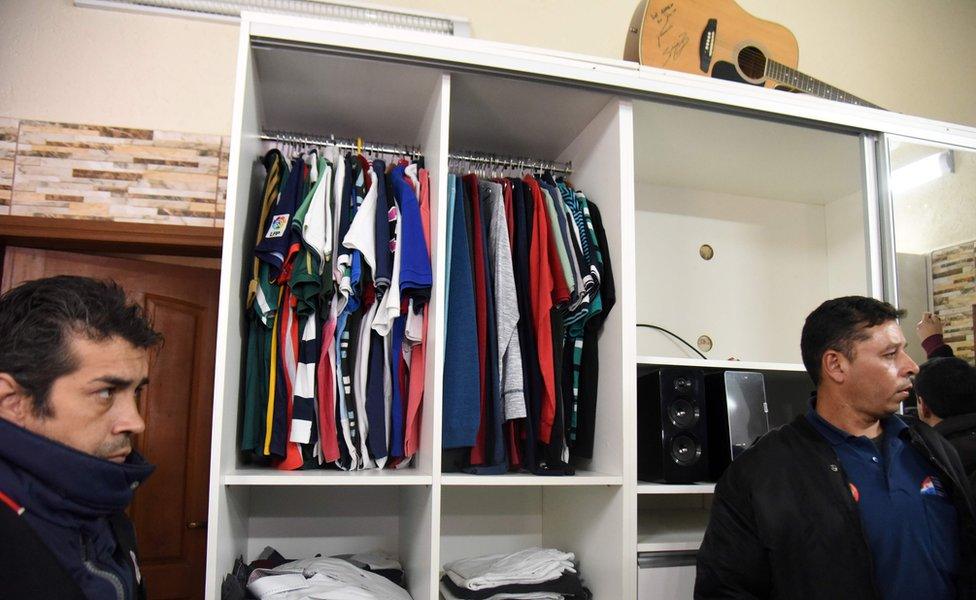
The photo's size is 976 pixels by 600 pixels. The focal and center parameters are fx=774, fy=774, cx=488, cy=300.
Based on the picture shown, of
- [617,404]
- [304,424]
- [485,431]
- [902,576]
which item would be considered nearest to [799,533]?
[902,576]

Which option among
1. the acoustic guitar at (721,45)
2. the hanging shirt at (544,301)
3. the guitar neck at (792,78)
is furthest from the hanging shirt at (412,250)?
the guitar neck at (792,78)

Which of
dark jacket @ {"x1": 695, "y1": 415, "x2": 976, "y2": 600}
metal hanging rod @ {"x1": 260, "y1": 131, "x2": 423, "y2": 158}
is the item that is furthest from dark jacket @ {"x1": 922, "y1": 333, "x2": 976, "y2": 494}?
metal hanging rod @ {"x1": 260, "y1": 131, "x2": 423, "y2": 158}

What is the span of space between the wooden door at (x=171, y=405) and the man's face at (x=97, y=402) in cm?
183

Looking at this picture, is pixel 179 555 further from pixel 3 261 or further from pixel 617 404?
pixel 617 404

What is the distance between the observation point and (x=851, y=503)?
1.79 metres

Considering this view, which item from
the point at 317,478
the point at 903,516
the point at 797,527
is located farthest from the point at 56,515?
the point at 903,516

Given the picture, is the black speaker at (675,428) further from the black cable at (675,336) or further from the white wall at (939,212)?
the white wall at (939,212)

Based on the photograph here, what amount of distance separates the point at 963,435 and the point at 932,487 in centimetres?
54

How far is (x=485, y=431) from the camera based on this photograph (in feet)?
7.25

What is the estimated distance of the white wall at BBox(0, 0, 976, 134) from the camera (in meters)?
2.96

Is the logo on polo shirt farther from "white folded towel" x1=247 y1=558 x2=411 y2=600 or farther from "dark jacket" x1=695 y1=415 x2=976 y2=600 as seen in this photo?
"dark jacket" x1=695 y1=415 x2=976 y2=600

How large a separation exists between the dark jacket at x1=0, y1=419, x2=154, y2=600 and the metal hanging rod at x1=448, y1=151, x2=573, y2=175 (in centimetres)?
163

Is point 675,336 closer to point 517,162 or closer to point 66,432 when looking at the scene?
point 517,162

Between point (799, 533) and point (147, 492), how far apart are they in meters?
→ 2.35
